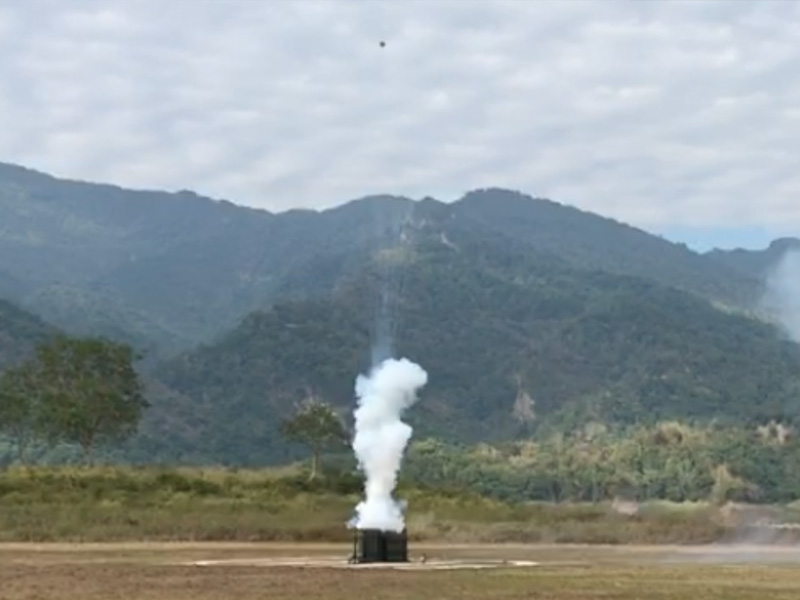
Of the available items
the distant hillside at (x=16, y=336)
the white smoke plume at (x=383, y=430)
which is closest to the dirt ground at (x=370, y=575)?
the white smoke plume at (x=383, y=430)

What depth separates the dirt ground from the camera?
3725 cm

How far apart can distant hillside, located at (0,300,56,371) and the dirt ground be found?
123 meters


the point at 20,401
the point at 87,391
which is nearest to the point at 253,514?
the point at 87,391

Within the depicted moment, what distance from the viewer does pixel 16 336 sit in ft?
623

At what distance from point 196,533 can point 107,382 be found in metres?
43.0

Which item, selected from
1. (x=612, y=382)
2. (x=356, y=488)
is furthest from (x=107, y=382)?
(x=612, y=382)

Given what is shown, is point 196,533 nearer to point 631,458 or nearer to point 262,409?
point 631,458

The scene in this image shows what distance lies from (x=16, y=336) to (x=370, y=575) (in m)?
153

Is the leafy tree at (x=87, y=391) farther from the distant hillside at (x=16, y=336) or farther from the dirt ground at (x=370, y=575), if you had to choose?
the distant hillside at (x=16, y=336)

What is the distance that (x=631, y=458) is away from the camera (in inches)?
5276

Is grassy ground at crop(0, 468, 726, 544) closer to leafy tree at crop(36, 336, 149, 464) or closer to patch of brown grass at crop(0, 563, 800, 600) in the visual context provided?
leafy tree at crop(36, 336, 149, 464)

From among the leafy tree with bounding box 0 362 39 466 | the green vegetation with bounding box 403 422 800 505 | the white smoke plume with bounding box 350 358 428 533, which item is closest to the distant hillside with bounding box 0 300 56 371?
the leafy tree with bounding box 0 362 39 466

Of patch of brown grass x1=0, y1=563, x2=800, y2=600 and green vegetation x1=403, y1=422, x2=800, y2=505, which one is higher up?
green vegetation x1=403, y1=422, x2=800, y2=505

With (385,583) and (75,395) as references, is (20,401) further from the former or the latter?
(385,583)
